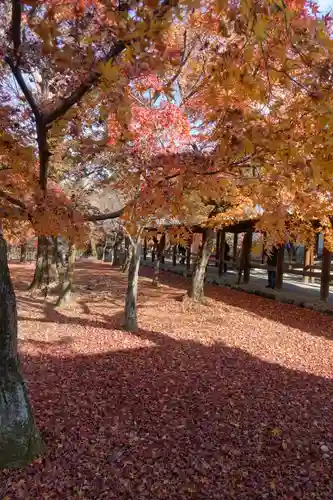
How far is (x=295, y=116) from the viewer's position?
11.5 ft

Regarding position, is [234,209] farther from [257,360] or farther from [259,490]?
[259,490]

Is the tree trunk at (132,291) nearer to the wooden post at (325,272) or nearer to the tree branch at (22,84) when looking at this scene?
the tree branch at (22,84)

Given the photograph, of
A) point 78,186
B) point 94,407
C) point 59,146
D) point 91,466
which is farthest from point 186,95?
point 91,466

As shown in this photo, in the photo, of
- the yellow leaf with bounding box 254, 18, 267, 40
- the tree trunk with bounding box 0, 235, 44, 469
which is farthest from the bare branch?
the yellow leaf with bounding box 254, 18, 267, 40

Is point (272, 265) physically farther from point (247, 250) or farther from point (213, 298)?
point (213, 298)

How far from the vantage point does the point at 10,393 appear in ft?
10.8

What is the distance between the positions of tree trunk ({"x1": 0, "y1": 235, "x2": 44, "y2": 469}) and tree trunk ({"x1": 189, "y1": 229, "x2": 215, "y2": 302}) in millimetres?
10181

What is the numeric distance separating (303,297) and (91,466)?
36.5ft

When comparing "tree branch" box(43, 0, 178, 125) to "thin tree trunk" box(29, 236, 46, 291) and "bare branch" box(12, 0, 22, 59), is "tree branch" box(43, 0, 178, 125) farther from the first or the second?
"thin tree trunk" box(29, 236, 46, 291)

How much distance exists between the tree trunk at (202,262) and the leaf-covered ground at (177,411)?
3.29m

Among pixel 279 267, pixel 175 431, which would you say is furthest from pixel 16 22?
pixel 279 267

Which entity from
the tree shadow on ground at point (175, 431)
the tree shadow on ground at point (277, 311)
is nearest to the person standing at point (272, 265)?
the tree shadow on ground at point (277, 311)

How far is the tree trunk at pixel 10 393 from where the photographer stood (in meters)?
3.28

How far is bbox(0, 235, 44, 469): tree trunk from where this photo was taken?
3.28 metres
